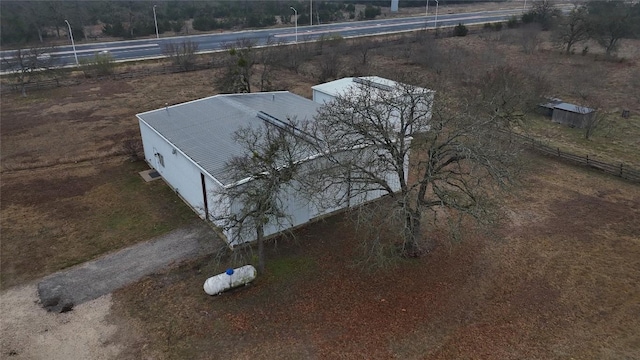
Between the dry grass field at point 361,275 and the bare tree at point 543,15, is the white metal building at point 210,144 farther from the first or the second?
the bare tree at point 543,15

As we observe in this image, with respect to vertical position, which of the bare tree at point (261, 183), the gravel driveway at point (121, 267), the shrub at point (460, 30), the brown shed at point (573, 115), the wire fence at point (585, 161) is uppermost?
the shrub at point (460, 30)

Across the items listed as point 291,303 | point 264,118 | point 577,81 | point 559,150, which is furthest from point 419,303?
point 577,81

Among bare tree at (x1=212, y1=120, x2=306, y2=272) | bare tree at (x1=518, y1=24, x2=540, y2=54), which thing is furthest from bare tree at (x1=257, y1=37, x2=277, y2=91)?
bare tree at (x1=518, y1=24, x2=540, y2=54)

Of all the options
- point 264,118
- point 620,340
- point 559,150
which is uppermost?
point 264,118

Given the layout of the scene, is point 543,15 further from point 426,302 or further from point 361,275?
point 426,302

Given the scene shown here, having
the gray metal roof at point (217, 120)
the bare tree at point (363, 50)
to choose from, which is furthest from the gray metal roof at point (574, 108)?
the bare tree at point (363, 50)

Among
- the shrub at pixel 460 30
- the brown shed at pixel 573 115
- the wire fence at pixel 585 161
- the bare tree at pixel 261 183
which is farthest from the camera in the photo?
the shrub at pixel 460 30

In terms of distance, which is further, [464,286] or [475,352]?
[464,286]

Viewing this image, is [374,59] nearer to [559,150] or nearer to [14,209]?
[559,150]
